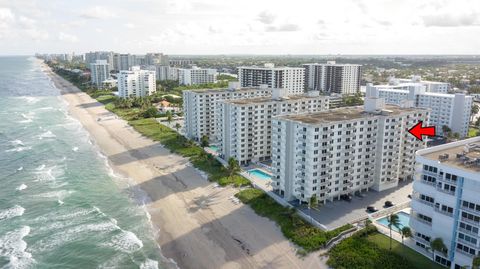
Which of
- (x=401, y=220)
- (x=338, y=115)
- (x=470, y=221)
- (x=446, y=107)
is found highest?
(x=338, y=115)

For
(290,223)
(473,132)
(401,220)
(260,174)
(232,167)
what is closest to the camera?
(290,223)

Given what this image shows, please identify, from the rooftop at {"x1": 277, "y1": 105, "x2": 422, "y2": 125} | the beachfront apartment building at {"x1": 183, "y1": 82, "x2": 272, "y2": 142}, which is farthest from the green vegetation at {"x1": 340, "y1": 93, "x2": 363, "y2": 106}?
the rooftop at {"x1": 277, "y1": 105, "x2": 422, "y2": 125}

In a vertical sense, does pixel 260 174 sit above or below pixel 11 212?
above

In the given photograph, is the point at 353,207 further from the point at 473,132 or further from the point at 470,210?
the point at 473,132

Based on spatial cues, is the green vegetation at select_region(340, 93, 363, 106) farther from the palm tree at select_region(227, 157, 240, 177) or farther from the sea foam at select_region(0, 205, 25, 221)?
the sea foam at select_region(0, 205, 25, 221)

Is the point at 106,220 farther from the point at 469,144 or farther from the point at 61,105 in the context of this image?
the point at 61,105

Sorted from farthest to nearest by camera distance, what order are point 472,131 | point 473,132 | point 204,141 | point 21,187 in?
point 472,131 → point 473,132 → point 204,141 → point 21,187

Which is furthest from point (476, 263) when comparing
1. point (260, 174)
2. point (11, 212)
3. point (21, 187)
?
point (21, 187)
